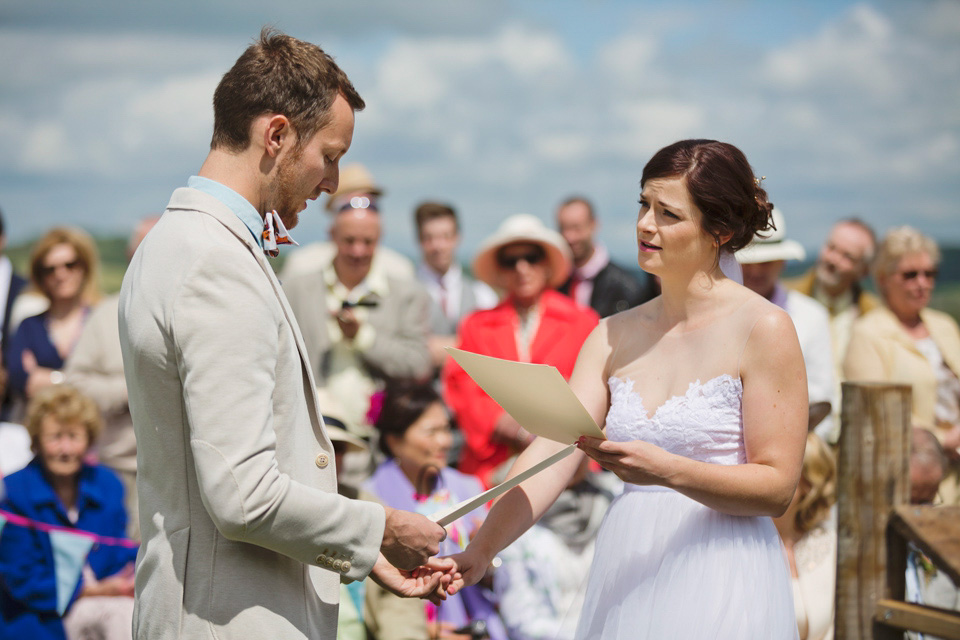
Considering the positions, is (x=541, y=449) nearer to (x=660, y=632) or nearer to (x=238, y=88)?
(x=660, y=632)

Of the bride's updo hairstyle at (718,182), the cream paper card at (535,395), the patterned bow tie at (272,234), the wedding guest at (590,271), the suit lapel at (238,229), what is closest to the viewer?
the suit lapel at (238,229)

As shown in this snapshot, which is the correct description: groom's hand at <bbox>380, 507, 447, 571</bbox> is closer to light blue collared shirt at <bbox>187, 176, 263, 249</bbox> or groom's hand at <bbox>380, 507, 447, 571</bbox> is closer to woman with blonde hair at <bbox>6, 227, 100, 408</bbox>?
light blue collared shirt at <bbox>187, 176, 263, 249</bbox>

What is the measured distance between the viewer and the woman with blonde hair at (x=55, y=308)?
18.5 feet

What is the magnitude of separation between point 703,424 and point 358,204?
11.9 feet

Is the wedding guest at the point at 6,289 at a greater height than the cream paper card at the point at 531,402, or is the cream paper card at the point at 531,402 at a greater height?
the wedding guest at the point at 6,289

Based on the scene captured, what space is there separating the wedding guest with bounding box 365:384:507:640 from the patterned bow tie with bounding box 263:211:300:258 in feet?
7.44

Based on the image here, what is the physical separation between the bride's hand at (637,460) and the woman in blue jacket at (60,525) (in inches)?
116

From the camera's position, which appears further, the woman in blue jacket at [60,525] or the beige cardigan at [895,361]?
the beige cardigan at [895,361]

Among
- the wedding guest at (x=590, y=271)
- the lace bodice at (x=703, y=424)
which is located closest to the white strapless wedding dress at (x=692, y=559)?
the lace bodice at (x=703, y=424)

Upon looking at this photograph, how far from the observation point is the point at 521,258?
5.76 m

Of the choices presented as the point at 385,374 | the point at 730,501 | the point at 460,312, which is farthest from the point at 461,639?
the point at 460,312

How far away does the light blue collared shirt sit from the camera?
7.15 feet

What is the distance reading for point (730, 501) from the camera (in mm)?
2457

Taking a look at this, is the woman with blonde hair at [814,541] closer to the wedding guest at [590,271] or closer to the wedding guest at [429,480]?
the wedding guest at [429,480]
